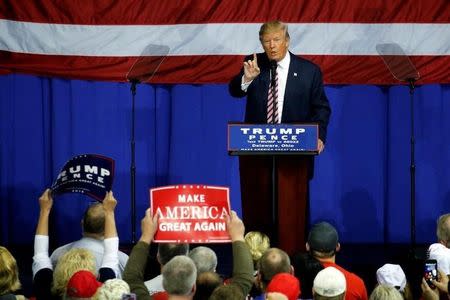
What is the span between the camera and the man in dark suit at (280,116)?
→ 23.2 feet

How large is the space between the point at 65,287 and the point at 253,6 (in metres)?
4.74

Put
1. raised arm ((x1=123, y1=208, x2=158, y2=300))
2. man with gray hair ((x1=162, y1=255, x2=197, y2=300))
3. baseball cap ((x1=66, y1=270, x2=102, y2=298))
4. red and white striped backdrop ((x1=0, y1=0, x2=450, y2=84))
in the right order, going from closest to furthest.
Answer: man with gray hair ((x1=162, y1=255, x2=197, y2=300))
baseball cap ((x1=66, y1=270, x2=102, y2=298))
raised arm ((x1=123, y1=208, x2=158, y2=300))
red and white striped backdrop ((x1=0, y1=0, x2=450, y2=84))

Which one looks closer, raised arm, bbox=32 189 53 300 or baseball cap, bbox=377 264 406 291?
raised arm, bbox=32 189 53 300

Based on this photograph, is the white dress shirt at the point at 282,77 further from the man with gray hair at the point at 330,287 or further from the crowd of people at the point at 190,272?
the man with gray hair at the point at 330,287

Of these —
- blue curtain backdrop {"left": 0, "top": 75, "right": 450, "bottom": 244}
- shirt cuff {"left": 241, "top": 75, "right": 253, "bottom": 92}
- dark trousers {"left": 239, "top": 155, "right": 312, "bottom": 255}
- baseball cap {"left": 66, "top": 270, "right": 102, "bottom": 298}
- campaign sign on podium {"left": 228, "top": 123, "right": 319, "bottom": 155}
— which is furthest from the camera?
blue curtain backdrop {"left": 0, "top": 75, "right": 450, "bottom": 244}

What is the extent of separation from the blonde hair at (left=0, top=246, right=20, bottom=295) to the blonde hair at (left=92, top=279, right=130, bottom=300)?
67 cm

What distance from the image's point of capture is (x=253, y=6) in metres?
9.16

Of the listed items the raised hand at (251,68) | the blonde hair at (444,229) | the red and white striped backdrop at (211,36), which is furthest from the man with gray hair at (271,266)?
the red and white striped backdrop at (211,36)

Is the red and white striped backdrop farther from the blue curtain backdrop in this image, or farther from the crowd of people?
the crowd of people

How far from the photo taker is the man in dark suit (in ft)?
23.2

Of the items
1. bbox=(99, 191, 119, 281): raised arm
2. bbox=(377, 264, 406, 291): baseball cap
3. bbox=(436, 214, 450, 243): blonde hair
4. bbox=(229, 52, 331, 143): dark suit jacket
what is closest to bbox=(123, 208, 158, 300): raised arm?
bbox=(99, 191, 119, 281): raised arm

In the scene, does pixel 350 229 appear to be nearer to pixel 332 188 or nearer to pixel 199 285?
pixel 332 188

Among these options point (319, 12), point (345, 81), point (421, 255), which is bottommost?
point (421, 255)

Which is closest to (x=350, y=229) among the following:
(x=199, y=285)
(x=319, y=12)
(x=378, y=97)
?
(x=378, y=97)
